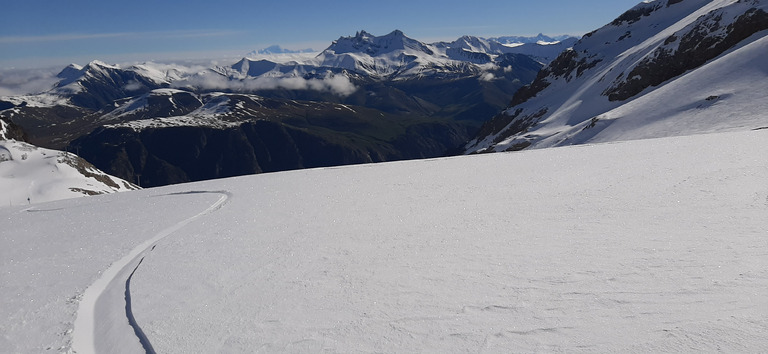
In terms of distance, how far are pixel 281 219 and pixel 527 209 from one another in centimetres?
1021

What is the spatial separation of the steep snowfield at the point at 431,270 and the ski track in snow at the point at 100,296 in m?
0.06

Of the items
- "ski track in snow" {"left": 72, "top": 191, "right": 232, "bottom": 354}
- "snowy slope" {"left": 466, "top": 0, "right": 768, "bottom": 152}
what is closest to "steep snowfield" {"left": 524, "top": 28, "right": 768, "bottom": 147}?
"snowy slope" {"left": 466, "top": 0, "right": 768, "bottom": 152}

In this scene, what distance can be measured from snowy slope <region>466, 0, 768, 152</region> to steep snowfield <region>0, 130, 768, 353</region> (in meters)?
37.3

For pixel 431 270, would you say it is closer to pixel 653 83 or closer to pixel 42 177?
pixel 653 83

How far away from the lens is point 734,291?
833cm

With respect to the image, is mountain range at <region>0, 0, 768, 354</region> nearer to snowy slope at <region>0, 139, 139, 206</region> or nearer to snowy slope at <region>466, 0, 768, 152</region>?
snowy slope at <region>466, 0, 768, 152</region>

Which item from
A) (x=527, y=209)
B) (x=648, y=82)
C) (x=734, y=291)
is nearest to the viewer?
(x=734, y=291)

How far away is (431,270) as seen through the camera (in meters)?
11.4

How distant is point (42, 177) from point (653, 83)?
13386 cm

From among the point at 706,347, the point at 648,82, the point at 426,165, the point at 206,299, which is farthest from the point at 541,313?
the point at 648,82

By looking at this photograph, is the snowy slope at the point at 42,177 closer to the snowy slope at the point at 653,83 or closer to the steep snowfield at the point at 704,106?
the snowy slope at the point at 653,83

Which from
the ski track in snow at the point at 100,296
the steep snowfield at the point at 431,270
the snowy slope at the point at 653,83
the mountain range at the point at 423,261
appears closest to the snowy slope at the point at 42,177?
the mountain range at the point at 423,261

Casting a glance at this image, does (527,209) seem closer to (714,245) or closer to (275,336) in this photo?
(714,245)

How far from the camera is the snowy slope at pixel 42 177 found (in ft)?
282
